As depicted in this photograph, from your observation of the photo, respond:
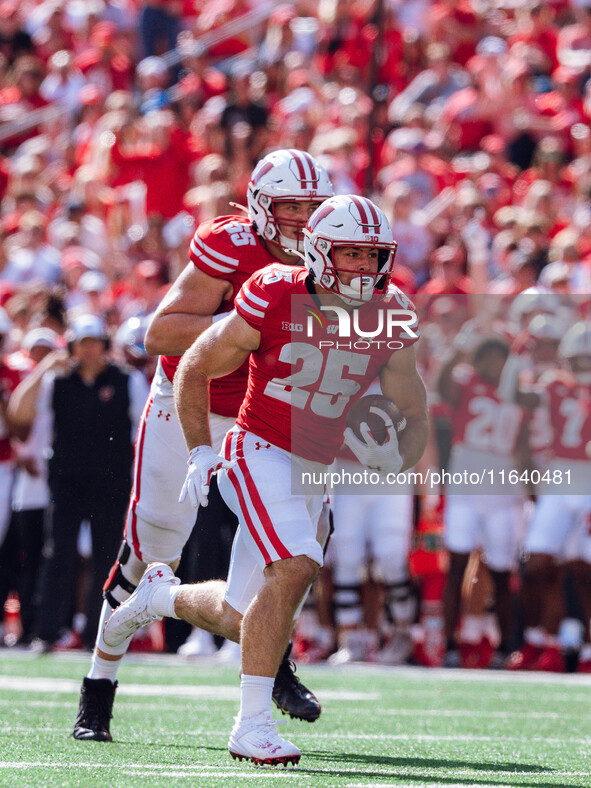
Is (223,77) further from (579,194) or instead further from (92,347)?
(92,347)

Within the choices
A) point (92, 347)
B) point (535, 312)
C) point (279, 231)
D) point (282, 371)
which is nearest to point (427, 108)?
point (535, 312)

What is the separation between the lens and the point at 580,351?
8906mm

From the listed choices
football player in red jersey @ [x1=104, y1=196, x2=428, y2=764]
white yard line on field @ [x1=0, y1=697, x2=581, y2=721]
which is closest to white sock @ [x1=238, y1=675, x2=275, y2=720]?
football player in red jersey @ [x1=104, y1=196, x2=428, y2=764]

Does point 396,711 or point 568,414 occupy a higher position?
point 568,414

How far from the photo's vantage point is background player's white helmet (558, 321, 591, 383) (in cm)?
889

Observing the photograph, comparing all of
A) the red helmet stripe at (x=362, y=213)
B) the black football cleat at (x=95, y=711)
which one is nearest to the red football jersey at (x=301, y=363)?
the red helmet stripe at (x=362, y=213)

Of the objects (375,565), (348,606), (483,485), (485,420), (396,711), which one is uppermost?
(485,420)

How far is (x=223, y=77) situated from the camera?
13.5 m

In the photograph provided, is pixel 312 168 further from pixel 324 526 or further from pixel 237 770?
pixel 237 770

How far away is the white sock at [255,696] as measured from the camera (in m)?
4.35

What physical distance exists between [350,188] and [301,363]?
6.53 meters

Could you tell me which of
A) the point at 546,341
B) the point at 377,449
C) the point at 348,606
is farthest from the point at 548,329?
the point at 377,449

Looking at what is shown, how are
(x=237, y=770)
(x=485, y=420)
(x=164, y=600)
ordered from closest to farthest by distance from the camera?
1. (x=237, y=770)
2. (x=164, y=600)
3. (x=485, y=420)

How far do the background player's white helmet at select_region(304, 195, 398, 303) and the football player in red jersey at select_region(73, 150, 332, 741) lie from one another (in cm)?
58
